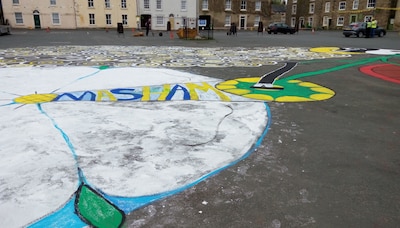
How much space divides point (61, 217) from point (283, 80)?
8.22 meters

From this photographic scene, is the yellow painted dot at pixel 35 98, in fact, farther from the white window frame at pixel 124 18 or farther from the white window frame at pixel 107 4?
the white window frame at pixel 107 4

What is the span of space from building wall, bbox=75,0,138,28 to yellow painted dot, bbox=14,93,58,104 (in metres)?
46.2

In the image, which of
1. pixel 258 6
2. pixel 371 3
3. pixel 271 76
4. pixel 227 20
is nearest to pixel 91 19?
pixel 227 20

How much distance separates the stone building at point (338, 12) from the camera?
48453 mm

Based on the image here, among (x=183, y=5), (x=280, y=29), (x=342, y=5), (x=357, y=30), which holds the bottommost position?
(x=357, y=30)

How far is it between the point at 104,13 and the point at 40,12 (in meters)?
9.35

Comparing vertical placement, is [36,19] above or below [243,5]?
below

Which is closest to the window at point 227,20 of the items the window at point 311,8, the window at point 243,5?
the window at point 243,5

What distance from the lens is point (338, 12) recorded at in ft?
185

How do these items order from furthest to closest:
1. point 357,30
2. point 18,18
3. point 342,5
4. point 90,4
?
point 342,5 → point 90,4 → point 18,18 → point 357,30

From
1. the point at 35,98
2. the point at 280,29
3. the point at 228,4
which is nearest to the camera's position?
the point at 35,98

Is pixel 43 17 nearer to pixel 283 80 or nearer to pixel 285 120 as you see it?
pixel 283 80

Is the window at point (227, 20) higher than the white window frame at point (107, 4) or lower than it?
lower

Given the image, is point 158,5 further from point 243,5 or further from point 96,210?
point 96,210
